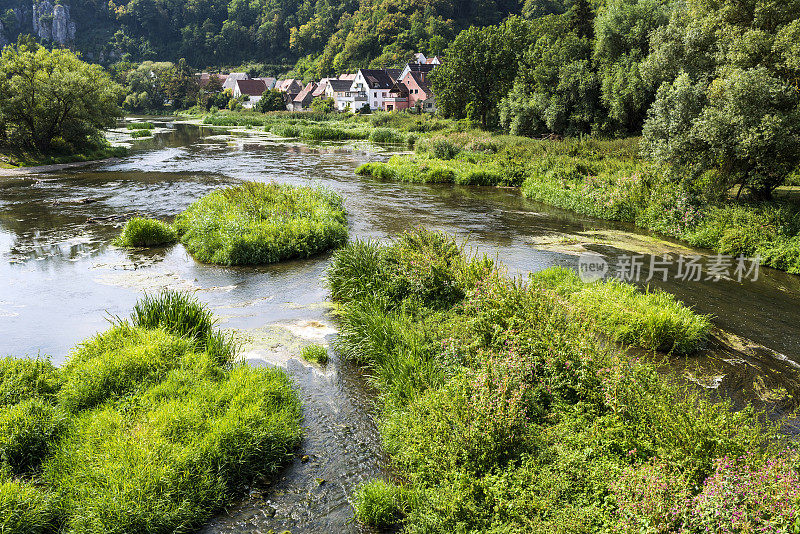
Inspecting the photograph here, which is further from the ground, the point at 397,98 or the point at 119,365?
Result: the point at 397,98

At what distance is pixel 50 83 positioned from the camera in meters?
38.3

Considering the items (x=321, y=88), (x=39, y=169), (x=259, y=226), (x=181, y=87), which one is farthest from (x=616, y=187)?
(x=181, y=87)

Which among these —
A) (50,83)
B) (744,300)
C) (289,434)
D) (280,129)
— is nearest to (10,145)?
(50,83)

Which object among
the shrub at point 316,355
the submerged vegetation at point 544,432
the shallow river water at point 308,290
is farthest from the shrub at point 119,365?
the submerged vegetation at point 544,432

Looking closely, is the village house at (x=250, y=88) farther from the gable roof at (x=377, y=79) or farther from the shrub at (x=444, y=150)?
the shrub at (x=444, y=150)

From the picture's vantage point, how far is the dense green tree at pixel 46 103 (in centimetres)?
3766

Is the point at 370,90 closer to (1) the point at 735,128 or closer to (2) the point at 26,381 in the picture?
(1) the point at 735,128

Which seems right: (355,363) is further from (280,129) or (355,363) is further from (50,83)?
(280,129)

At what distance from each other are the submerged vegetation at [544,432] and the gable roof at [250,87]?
5046 inches

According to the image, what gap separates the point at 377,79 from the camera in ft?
335

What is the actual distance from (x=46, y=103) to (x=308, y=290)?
36.8m

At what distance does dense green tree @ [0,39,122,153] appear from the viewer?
3766 centimetres

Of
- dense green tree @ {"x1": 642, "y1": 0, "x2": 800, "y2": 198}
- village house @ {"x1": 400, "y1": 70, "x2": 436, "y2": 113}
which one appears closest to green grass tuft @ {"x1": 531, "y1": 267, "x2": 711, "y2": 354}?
dense green tree @ {"x1": 642, "y1": 0, "x2": 800, "y2": 198}

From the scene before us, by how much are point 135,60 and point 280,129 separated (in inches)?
5053
